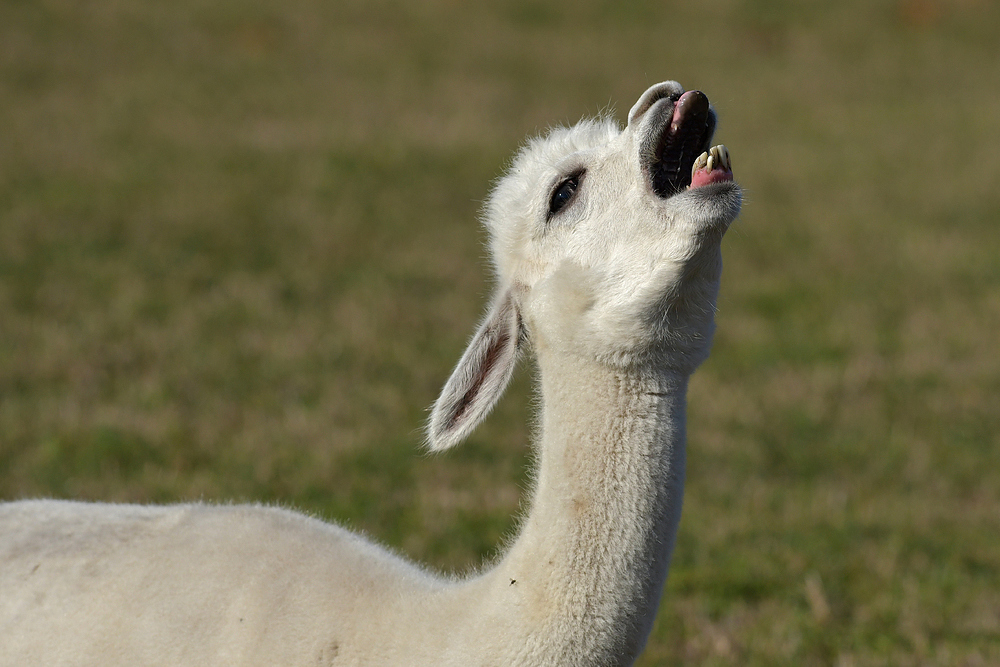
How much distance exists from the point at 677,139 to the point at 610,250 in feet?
1.05

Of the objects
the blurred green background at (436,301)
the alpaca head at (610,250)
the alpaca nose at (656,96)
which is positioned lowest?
the blurred green background at (436,301)

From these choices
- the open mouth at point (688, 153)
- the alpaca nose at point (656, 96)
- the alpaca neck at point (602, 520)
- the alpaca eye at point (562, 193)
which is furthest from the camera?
the alpaca eye at point (562, 193)

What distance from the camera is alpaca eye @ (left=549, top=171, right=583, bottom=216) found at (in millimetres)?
2926

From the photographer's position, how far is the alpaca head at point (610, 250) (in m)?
2.63

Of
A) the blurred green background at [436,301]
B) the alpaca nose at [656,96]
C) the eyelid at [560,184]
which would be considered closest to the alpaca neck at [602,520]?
the eyelid at [560,184]

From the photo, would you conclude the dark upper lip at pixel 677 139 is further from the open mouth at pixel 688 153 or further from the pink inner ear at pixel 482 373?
the pink inner ear at pixel 482 373

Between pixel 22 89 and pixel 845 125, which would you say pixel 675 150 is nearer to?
pixel 22 89

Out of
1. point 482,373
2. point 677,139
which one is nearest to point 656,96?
point 677,139

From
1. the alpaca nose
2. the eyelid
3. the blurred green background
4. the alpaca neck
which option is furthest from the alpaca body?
the blurred green background

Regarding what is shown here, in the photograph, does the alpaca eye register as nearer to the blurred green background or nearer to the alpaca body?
the alpaca body

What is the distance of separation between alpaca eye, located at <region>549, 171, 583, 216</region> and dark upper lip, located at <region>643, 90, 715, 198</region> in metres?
0.23

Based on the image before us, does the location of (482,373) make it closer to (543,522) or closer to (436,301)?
(543,522)

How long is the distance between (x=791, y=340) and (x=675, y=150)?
5813 millimetres

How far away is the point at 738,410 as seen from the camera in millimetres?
6953
